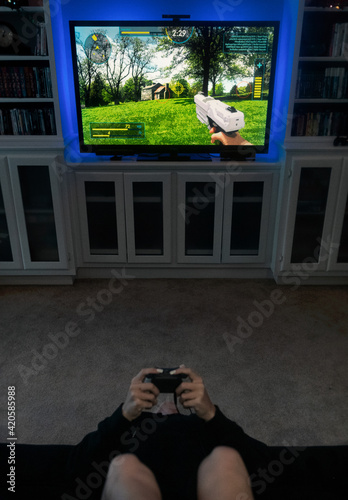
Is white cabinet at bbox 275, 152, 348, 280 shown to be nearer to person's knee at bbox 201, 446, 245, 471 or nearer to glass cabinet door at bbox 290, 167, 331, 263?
glass cabinet door at bbox 290, 167, 331, 263

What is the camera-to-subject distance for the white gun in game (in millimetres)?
2871

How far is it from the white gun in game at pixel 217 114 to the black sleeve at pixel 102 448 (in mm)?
2188

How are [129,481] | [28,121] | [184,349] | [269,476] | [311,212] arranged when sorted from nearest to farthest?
[129,481], [269,476], [184,349], [28,121], [311,212]

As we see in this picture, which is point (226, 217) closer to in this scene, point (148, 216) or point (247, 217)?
point (247, 217)

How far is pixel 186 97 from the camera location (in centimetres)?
287

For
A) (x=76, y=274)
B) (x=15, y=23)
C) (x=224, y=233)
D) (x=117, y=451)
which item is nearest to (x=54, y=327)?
(x=76, y=274)

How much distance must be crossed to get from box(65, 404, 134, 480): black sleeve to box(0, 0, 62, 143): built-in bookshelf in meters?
2.06

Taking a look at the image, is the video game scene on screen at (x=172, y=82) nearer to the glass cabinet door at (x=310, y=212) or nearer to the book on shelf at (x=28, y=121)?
the book on shelf at (x=28, y=121)

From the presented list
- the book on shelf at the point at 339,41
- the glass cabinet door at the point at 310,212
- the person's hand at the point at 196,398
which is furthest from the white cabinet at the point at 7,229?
the book on shelf at the point at 339,41

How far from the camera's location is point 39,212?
2.93 m

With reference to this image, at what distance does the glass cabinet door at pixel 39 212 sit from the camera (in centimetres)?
279

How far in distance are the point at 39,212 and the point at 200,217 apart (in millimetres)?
1123

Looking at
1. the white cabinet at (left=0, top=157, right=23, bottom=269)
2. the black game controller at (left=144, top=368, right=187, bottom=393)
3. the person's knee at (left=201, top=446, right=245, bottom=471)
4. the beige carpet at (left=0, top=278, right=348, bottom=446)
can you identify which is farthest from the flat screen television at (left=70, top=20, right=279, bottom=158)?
the person's knee at (left=201, top=446, right=245, bottom=471)

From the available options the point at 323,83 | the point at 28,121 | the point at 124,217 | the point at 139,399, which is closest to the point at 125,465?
the point at 139,399
